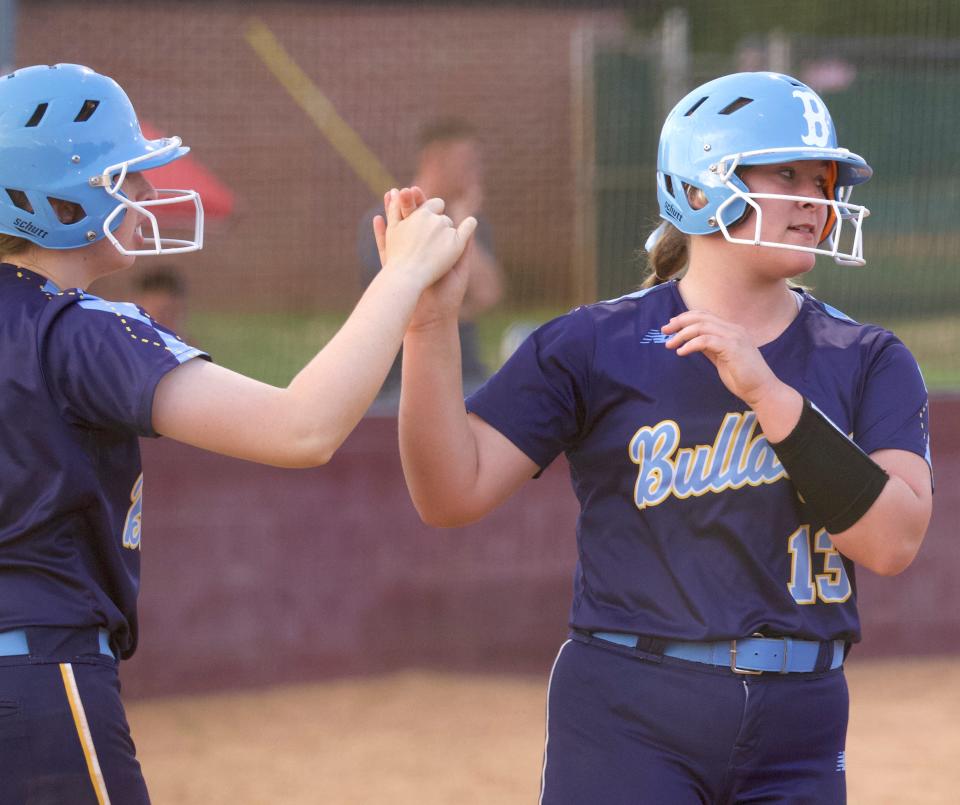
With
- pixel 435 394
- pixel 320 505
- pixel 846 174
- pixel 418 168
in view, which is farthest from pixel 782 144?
pixel 418 168

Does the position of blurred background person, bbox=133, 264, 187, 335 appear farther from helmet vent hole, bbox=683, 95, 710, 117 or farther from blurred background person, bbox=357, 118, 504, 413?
helmet vent hole, bbox=683, 95, 710, 117

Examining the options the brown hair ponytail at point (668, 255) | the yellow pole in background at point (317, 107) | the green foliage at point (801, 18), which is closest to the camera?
the brown hair ponytail at point (668, 255)

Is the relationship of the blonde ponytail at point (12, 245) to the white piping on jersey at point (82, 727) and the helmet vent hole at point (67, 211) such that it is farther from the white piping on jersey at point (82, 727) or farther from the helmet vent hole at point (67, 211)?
the white piping on jersey at point (82, 727)

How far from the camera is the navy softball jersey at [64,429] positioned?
98.6 inches

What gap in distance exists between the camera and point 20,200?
2734mm

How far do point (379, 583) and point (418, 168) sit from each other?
7.65ft

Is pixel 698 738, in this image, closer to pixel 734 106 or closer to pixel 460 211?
pixel 734 106

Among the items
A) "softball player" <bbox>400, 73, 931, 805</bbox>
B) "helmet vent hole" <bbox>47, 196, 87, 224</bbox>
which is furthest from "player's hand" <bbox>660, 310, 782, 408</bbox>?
"helmet vent hole" <bbox>47, 196, 87, 224</bbox>

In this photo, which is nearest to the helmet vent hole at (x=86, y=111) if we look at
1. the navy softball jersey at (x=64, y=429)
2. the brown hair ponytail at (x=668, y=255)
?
the navy softball jersey at (x=64, y=429)

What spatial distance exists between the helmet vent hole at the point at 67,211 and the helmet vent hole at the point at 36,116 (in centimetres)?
14

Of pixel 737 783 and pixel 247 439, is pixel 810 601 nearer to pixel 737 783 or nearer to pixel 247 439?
pixel 737 783

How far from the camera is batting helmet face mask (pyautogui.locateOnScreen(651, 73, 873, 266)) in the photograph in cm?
283

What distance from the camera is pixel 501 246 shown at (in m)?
8.65

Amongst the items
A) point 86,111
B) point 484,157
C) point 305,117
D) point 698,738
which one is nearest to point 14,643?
point 86,111
